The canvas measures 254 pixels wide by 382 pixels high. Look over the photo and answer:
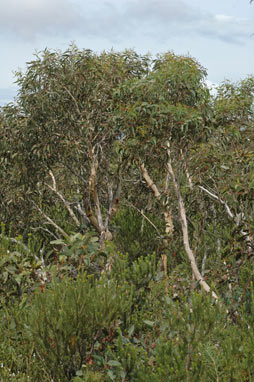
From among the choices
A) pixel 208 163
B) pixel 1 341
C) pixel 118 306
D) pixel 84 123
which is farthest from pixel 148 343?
pixel 84 123

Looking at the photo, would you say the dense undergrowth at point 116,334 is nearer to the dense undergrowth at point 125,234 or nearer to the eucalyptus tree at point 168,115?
the dense undergrowth at point 125,234

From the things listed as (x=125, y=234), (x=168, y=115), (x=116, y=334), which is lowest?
(x=125, y=234)

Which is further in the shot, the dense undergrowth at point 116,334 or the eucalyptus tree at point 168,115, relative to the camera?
the eucalyptus tree at point 168,115

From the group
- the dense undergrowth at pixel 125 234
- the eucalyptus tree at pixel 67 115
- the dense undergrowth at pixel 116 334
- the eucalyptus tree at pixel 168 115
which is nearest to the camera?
the dense undergrowth at pixel 116 334

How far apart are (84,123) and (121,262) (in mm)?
4859

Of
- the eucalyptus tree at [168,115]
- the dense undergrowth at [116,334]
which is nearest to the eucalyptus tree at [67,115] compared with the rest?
the eucalyptus tree at [168,115]

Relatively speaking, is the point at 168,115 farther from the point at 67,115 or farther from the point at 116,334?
the point at 116,334

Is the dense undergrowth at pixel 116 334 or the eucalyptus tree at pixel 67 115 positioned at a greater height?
the eucalyptus tree at pixel 67 115

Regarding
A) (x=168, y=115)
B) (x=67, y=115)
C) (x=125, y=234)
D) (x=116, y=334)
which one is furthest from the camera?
(x=125, y=234)

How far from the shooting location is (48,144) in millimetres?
10758

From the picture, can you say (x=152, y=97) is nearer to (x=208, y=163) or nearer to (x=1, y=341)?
(x=208, y=163)

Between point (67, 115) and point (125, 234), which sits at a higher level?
point (67, 115)

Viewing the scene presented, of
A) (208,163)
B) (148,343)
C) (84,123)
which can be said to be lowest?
(148,343)

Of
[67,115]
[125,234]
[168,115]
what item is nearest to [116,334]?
[168,115]
